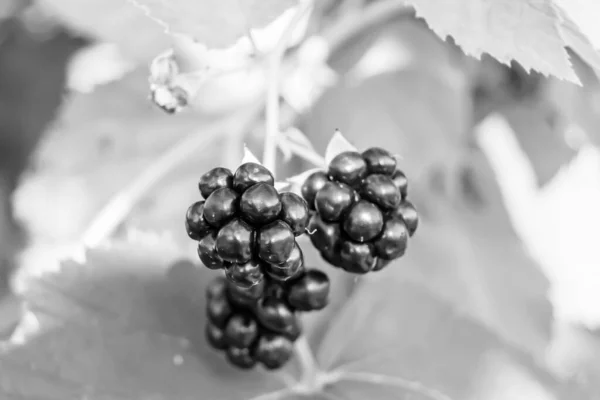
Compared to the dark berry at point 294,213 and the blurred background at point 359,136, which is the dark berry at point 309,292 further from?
the blurred background at point 359,136

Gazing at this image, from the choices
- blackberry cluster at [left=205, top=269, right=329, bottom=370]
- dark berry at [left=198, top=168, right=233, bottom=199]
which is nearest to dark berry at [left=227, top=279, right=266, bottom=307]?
blackberry cluster at [left=205, top=269, right=329, bottom=370]

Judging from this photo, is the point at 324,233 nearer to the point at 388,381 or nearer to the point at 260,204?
the point at 260,204

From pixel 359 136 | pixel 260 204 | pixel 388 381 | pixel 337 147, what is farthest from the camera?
pixel 359 136

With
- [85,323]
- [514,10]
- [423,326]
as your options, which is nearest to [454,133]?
[423,326]

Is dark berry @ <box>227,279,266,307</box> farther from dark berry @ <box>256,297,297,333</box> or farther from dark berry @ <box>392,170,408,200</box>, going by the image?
dark berry @ <box>392,170,408,200</box>

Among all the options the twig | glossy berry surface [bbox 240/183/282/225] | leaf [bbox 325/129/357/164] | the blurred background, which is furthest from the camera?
the blurred background

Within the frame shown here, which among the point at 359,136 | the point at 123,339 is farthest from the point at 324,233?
the point at 359,136
